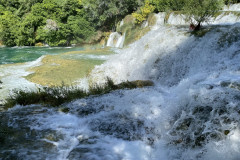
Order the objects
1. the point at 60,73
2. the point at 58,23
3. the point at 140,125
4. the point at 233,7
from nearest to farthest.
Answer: the point at 140,125 → the point at 60,73 → the point at 233,7 → the point at 58,23

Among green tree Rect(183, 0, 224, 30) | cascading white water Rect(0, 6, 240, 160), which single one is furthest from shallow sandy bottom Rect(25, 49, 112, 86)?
green tree Rect(183, 0, 224, 30)

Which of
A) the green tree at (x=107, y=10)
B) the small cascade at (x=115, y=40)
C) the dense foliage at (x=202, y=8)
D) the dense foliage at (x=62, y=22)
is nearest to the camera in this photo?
the dense foliage at (x=202, y=8)

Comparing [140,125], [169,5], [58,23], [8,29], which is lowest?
[140,125]

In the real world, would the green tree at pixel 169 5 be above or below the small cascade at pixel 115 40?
above

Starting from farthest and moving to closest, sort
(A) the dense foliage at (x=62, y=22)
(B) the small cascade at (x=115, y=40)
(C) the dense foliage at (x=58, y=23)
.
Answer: (C) the dense foliage at (x=58, y=23)
(A) the dense foliage at (x=62, y=22)
(B) the small cascade at (x=115, y=40)

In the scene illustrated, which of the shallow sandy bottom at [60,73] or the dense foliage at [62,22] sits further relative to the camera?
the dense foliage at [62,22]

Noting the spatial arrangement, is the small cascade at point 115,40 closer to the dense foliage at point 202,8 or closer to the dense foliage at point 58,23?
the dense foliage at point 58,23

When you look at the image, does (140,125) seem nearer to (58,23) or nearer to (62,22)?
(58,23)

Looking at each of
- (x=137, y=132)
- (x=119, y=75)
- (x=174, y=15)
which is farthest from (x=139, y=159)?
(x=174, y=15)

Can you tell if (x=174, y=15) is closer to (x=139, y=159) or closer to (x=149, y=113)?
(x=149, y=113)

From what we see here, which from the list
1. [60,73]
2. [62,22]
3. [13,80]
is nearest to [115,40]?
[62,22]

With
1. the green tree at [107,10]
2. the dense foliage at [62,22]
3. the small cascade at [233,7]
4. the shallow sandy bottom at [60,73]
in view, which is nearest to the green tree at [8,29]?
the dense foliage at [62,22]

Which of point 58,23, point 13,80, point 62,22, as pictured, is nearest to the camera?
point 13,80

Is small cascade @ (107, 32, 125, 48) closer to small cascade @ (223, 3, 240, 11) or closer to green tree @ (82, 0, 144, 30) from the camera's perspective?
green tree @ (82, 0, 144, 30)
